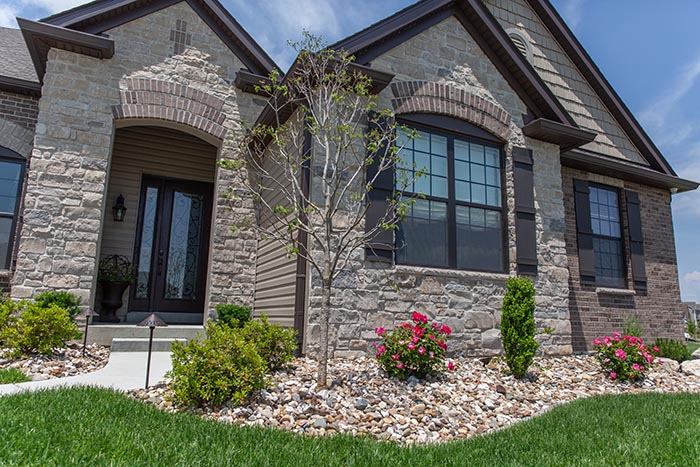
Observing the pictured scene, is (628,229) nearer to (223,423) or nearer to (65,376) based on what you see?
(223,423)

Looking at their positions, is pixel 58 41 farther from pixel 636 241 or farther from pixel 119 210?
pixel 636 241

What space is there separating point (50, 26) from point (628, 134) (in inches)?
464

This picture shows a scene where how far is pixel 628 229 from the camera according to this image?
1014 centimetres

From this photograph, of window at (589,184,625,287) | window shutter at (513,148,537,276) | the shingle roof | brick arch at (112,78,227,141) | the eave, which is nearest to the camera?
the eave

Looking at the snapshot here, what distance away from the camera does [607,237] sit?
396 inches

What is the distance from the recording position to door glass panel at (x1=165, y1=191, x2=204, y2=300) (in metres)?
9.40

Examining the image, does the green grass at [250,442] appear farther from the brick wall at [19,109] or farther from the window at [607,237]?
the window at [607,237]

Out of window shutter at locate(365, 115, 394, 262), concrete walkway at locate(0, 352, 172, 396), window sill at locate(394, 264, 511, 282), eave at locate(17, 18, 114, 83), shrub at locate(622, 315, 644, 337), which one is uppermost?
eave at locate(17, 18, 114, 83)

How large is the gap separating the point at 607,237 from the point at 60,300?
10.1 meters

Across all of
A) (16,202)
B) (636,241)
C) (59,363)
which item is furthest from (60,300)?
(636,241)

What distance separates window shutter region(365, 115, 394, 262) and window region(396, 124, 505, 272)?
26 cm

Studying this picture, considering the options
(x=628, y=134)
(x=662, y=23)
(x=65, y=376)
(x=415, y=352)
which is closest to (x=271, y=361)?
(x=415, y=352)

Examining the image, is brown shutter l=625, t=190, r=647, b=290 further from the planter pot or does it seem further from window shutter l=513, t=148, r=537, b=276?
the planter pot

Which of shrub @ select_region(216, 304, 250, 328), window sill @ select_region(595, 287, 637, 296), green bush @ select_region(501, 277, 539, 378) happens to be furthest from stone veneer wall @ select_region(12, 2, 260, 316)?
window sill @ select_region(595, 287, 637, 296)
